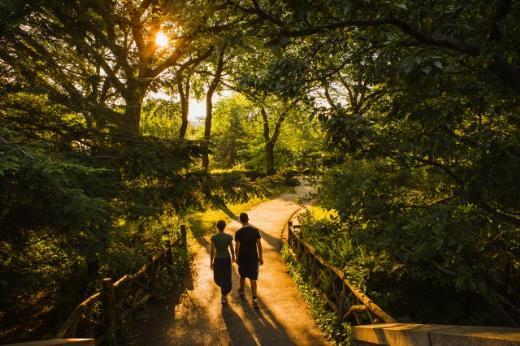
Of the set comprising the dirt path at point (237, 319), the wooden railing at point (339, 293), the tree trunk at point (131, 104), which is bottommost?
the dirt path at point (237, 319)

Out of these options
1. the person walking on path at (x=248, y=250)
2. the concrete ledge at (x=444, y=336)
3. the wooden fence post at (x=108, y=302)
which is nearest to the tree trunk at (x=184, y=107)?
the person walking on path at (x=248, y=250)

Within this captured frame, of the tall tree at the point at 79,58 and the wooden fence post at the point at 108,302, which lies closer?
the tall tree at the point at 79,58

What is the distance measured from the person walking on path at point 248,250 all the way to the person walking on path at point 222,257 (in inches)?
12.7

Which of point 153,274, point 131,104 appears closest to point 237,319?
point 153,274

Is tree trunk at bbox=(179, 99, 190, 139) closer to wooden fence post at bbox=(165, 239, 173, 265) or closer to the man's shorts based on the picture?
wooden fence post at bbox=(165, 239, 173, 265)

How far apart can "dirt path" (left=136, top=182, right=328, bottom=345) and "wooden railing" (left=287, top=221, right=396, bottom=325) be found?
65 cm

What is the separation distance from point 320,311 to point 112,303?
15.2ft

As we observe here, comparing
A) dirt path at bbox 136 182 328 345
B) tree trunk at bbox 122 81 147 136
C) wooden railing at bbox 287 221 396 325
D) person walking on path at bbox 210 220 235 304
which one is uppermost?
tree trunk at bbox 122 81 147 136

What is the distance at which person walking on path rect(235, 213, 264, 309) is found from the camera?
8.76m

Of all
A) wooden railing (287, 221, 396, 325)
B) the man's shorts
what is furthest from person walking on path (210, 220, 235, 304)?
wooden railing (287, 221, 396, 325)

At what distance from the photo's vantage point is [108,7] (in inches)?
309

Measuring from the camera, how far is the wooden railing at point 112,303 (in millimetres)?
6042

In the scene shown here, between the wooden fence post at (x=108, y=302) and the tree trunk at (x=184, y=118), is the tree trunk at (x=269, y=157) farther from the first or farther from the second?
the wooden fence post at (x=108, y=302)

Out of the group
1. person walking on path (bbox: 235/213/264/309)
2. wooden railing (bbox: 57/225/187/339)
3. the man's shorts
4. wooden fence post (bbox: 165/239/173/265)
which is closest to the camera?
wooden railing (bbox: 57/225/187/339)
